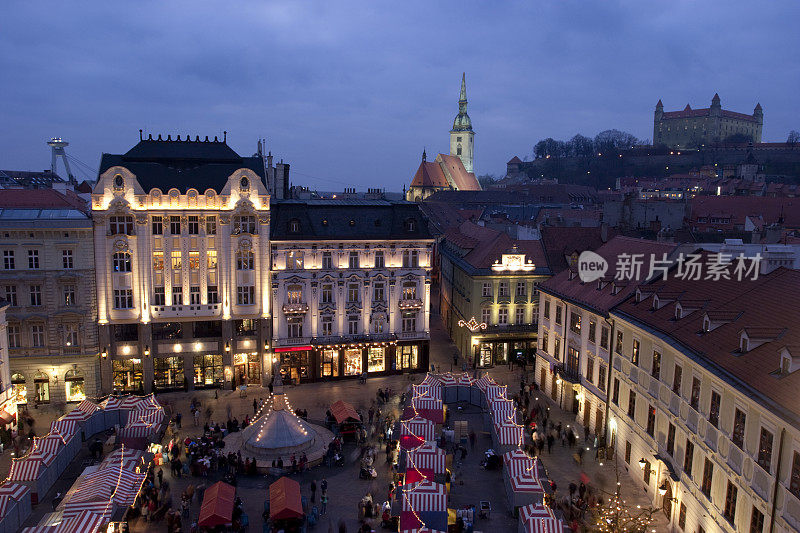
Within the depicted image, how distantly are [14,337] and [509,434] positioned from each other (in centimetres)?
3602

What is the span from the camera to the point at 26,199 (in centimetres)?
4825

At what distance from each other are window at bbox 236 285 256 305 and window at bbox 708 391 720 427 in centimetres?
3442

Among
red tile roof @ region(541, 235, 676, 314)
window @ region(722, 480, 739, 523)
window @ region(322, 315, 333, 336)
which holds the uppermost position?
red tile roof @ region(541, 235, 676, 314)

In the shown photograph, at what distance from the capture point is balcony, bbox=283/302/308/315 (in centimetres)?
4906

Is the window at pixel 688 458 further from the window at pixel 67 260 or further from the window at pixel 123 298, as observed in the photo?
the window at pixel 67 260

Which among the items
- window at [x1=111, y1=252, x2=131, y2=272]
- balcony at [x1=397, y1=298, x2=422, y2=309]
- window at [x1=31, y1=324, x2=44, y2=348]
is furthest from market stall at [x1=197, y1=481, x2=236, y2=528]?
balcony at [x1=397, y1=298, x2=422, y2=309]

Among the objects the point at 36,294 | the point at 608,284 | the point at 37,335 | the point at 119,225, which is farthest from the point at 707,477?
the point at 36,294

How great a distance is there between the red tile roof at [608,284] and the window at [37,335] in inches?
1520

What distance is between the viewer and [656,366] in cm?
3153

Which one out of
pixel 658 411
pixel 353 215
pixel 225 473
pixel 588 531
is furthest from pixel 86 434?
pixel 658 411

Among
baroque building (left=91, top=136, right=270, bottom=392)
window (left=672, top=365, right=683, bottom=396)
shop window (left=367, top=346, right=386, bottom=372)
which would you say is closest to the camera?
window (left=672, top=365, right=683, bottom=396)

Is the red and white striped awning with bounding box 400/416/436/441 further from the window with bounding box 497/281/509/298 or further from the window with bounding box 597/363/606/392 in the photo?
the window with bounding box 497/281/509/298

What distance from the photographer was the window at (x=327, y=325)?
5047 centimetres

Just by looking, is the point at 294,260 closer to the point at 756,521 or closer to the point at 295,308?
the point at 295,308
